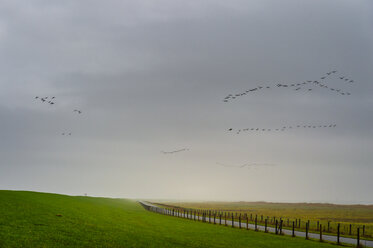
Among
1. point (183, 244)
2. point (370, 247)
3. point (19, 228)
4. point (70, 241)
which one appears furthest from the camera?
point (370, 247)

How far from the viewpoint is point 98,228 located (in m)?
37.1

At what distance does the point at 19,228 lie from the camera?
100 ft

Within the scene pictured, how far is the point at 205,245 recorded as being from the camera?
3328cm

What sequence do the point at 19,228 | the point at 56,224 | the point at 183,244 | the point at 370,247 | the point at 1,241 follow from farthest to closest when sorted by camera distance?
the point at 370,247 → the point at 56,224 → the point at 183,244 → the point at 19,228 → the point at 1,241

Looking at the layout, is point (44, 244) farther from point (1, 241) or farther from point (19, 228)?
point (19, 228)

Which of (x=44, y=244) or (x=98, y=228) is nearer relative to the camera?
(x=44, y=244)

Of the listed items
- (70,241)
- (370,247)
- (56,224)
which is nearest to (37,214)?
(56,224)

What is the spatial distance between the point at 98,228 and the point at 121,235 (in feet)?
13.7

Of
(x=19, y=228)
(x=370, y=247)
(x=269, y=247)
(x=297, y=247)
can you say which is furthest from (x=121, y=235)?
(x=370, y=247)

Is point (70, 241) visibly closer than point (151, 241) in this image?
Yes

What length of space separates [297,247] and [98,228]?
815 inches

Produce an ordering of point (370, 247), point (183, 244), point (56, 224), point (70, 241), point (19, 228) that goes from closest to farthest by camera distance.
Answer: point (70, 241) < point (19, 228) < point (183, 244) < point (56, 224) < point (370, 247)

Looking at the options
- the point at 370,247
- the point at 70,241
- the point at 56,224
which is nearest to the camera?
the point at 70,241

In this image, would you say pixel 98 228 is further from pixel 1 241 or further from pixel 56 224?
pixel 1 241
